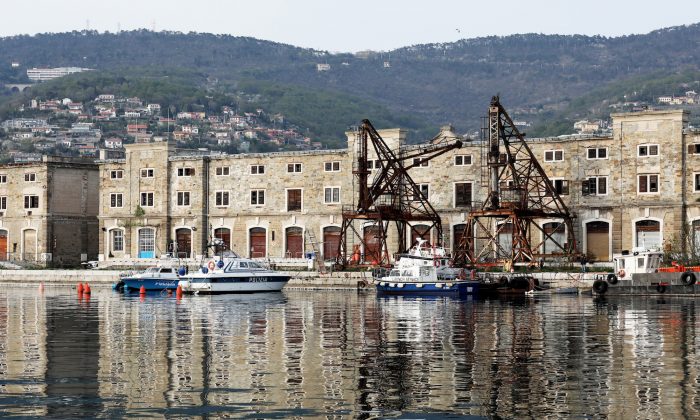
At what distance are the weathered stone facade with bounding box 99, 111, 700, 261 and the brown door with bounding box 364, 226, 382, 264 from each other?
4.33ft

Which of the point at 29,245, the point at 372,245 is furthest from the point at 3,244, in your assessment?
the point at 372,245

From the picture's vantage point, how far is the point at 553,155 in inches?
3258

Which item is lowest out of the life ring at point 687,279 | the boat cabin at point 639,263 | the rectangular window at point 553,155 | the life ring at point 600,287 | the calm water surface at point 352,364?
the calm water surface at point 352,364

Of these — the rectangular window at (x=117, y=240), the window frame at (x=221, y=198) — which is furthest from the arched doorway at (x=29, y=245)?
the window frame at (x=221, y=198)

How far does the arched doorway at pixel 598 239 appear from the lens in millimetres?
81812

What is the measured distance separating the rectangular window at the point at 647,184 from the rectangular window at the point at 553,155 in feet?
17.4

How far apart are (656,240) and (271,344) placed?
160ft

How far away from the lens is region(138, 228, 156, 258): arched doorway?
98625 millimetres

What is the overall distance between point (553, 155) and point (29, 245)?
4600cm

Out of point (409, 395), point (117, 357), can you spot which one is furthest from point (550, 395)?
point (117, 357)

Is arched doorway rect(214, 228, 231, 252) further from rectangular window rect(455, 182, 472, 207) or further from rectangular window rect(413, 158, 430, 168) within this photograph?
rectangular window rect(455, 182, 472, 207)

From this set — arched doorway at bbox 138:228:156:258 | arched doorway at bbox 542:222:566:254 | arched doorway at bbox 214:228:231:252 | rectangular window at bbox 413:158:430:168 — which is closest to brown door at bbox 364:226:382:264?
rectangular window at bbox 413:158:430:168

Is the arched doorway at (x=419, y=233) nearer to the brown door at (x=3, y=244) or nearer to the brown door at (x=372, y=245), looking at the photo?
the brown door at (x=372, y=245)

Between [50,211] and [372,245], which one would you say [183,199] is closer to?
[50,211]
